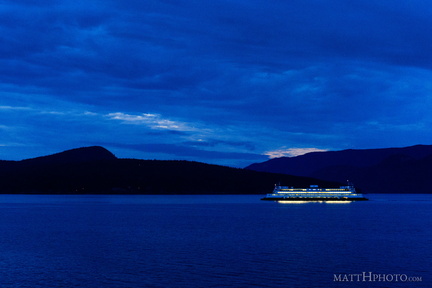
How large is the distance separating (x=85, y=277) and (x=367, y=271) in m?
29.2

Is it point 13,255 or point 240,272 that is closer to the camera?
point 240,272

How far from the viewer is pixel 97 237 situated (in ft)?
303

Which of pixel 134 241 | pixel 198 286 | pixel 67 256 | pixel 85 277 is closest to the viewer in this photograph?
pixel 198 286

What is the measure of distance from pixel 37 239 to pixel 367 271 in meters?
55.3

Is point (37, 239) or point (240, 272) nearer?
point (240, 272)

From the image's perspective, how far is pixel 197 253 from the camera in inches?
2771

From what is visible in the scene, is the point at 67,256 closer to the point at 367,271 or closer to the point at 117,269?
the point at 117,269

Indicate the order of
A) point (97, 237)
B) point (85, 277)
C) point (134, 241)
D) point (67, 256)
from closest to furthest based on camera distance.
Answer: point (85, 277), point (67, 256), point (134, 241), point (97, 237)

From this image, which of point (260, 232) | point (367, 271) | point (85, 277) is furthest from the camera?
point (260, 232)

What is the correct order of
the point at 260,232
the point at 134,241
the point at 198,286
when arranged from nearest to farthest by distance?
the point at 198,286 < the point at 134,241 < the point at 260,232

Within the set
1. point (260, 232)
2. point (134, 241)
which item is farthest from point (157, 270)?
point (260, 232)

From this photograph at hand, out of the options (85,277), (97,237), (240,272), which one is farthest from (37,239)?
(240,272)

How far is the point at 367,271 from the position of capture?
189ft

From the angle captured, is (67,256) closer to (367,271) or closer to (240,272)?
(240,272)
